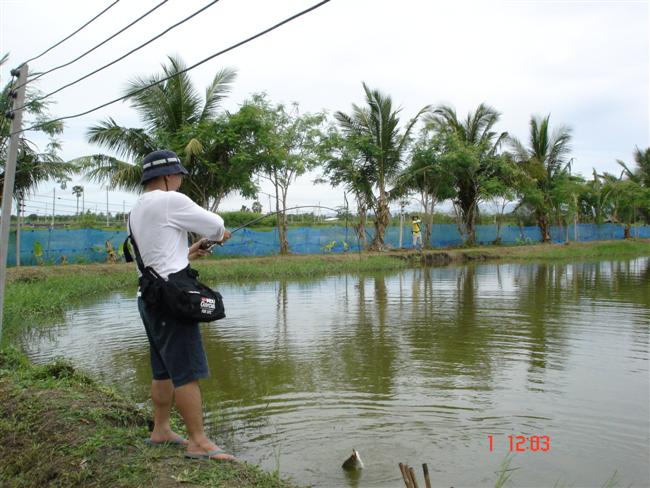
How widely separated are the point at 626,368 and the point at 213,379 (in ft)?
14.3

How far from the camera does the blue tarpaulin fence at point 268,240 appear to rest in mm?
19547

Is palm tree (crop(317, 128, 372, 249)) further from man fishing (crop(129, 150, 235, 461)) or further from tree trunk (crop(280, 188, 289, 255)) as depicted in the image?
man fishing (crop(129, 150, 235, 461))

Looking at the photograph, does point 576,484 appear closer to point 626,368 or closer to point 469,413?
point 469,413

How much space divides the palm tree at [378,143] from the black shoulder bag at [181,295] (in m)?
21.7

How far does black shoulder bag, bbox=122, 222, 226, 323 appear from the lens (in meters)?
3.12

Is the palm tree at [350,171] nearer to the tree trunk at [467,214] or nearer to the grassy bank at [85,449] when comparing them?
the tree trunk at [467,214]

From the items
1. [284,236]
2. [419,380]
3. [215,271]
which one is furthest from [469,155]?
[419,380]

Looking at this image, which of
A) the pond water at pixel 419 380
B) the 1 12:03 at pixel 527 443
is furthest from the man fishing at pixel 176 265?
the 1 12:03 at pixel 527 443

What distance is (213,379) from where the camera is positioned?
21.1ft

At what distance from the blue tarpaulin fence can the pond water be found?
873 centimetres

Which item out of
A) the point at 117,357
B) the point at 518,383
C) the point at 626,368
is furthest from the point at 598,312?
the point at 117,357

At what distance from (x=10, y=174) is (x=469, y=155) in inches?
848

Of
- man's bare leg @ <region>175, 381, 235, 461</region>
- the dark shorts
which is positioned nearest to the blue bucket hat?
the dark shorts

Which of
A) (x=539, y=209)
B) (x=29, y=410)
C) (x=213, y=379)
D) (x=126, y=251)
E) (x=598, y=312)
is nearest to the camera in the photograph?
(x=126, y=251)
